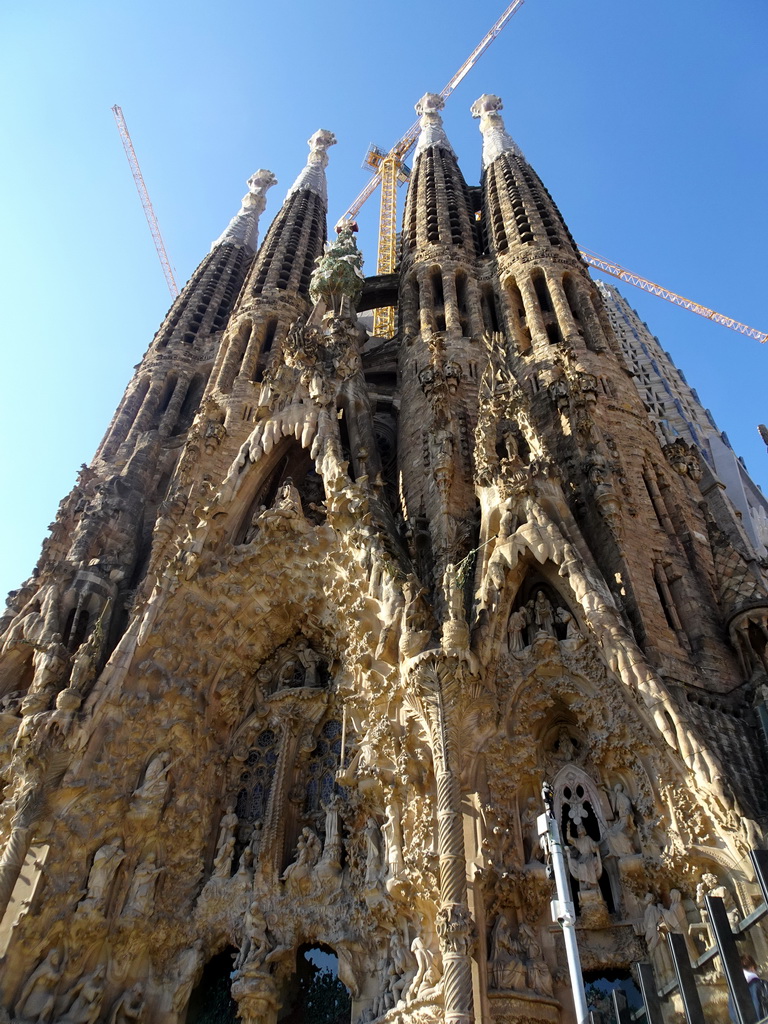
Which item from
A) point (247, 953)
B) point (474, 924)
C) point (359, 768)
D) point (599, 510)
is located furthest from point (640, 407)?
point (247, 953)

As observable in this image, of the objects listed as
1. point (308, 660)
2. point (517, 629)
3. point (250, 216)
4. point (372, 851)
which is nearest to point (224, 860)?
point (372, 851)

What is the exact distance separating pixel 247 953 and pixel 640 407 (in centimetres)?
1203

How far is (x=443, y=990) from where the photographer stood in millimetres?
8875

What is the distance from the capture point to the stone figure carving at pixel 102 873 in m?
11.2

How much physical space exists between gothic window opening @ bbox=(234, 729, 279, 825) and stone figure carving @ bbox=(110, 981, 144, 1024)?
2.82 m

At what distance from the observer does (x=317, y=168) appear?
114 feet

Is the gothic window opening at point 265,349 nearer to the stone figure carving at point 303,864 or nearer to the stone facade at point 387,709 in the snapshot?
the stone facade at point 387,709

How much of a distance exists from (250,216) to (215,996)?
28.9m

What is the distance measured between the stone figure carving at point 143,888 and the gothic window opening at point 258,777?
164 cm

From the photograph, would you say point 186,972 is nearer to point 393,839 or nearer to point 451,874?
point 393,839

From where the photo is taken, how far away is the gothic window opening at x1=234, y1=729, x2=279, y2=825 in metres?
13.2

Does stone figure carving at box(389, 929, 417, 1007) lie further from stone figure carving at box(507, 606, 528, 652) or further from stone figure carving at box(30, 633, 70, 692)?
stone figure carving at box(30, 633, 70, 692)

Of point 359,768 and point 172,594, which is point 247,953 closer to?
point 359,768

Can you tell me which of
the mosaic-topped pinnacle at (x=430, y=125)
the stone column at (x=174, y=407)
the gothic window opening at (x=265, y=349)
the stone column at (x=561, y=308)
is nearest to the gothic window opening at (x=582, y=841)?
the stone column at (x=561, y=308)
